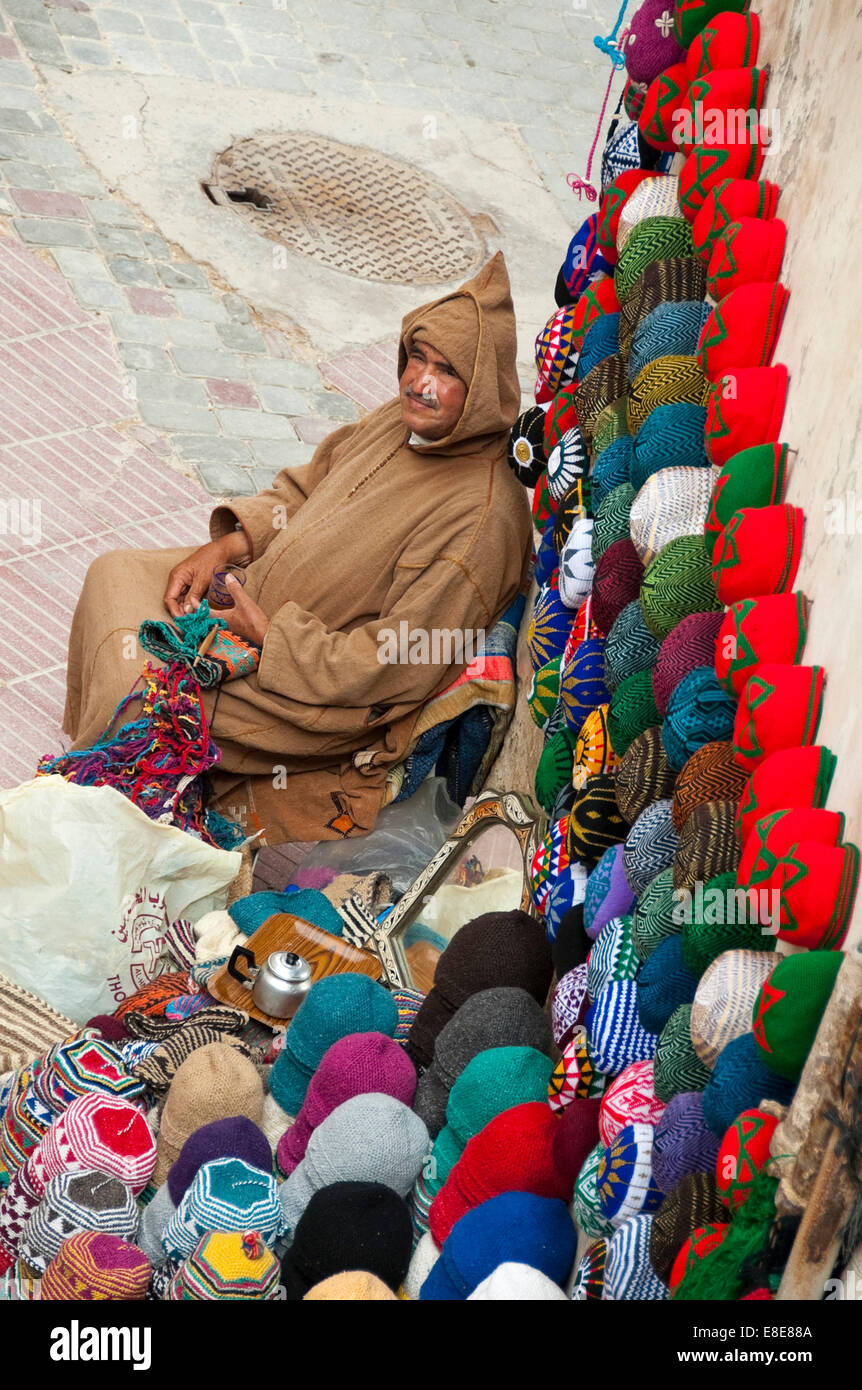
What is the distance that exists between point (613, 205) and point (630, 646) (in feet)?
3.40

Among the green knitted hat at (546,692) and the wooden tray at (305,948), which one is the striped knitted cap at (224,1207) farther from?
the green knitted hat at (546,692)

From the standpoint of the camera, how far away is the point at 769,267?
6.46 ft

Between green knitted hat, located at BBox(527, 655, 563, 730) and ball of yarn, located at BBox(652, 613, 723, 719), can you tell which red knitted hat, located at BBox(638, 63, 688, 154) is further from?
ball of yarn, located at BBox(652, 613, 723, 719)

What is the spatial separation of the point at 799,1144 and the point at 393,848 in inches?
86.9

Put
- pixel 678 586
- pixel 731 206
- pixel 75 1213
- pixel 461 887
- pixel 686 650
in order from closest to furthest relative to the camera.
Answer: pixel 686 650
pixel 678 586
pixel 731 206
pixel 75 1213
pixel 461 887

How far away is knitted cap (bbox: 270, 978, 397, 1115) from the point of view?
2.43 metres

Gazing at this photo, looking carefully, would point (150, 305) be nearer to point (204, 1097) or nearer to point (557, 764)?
point (557, 764)

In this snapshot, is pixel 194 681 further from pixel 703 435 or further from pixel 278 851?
pixel 703 435

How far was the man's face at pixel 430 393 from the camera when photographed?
3336 mm

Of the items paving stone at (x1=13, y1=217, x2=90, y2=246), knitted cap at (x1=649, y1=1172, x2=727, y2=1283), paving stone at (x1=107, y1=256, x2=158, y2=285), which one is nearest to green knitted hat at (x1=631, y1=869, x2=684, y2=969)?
knitted cap at (x1=649, y1=1172, x2=727, y2=1283)

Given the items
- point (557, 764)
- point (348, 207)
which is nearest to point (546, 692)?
point (557, 764)

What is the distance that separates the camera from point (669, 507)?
2.05 m

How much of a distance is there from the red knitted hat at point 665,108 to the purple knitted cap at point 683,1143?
5.45 ft

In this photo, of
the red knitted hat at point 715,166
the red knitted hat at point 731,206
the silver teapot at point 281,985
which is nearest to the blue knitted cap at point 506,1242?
the silver teapot at point 281,985
